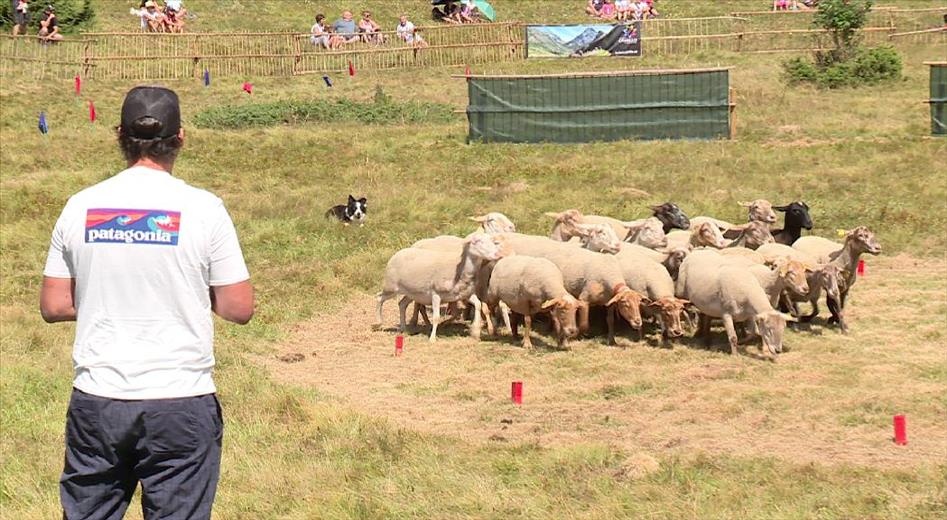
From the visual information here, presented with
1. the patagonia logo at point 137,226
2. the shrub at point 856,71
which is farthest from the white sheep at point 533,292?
the shrub at point 856,71

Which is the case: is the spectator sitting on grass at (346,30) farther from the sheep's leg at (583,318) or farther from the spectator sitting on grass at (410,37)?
the sheep's leg at (583,318)

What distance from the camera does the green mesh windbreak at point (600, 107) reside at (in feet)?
92.8

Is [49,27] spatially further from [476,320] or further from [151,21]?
[476,320]

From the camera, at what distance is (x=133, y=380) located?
15.1 feet

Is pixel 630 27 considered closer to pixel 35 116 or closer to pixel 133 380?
pixel 35 116

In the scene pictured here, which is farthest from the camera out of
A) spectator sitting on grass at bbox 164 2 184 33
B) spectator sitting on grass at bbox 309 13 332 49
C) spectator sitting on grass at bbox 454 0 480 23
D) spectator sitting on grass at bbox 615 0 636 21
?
spectator sitting on grass at bbox 615 0 636 21

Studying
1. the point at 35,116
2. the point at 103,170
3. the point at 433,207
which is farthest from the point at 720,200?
the point at 35,116

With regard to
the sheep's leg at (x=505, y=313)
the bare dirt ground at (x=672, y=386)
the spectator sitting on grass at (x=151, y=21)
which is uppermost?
the spectator sitting on grass at (x=151, y=21)

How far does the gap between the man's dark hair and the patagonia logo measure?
0.30 m

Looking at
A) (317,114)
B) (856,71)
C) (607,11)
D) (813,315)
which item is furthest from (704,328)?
(607,11)

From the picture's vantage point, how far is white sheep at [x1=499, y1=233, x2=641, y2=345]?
14.0 meters

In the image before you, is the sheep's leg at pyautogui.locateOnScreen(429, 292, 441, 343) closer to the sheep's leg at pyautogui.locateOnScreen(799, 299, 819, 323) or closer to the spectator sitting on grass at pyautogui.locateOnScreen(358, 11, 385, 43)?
the sheep's leg at pyautogui.locateOnScreen(799, 299, 819, 323)

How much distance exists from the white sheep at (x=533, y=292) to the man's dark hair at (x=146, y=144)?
9.43m

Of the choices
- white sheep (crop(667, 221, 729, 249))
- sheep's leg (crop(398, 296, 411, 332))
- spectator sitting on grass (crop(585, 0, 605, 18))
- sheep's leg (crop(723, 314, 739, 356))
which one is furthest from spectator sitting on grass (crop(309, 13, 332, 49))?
sheep's leg (crop(723, 314, 739, 356))
